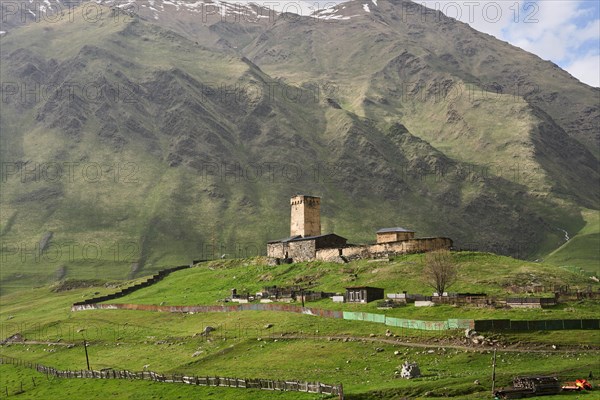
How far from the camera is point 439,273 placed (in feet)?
362

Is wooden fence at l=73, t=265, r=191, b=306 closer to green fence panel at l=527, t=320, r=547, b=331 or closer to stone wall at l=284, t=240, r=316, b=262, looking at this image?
stone wall at l=284, t=240, r=316, b=262

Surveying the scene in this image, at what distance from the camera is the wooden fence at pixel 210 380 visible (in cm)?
7019

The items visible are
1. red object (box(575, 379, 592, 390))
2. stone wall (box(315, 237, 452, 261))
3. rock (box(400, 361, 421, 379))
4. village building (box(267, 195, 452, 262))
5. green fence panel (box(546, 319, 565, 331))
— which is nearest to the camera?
red object (box(575, 379, 592, 390))

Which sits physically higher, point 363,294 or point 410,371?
point 363,294

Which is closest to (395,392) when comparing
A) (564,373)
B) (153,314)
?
(564,373)

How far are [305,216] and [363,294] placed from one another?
67.0 metres

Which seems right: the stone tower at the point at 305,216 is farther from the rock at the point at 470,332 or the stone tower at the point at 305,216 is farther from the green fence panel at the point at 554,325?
the green fence panel at the point at 554,325

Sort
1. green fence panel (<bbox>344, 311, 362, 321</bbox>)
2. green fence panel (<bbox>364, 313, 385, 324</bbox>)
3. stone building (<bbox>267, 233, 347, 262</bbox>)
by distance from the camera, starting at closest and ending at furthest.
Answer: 1. green fence panel (<bbox>364, 313, 385, 324</bbox>)
2. green fence panel (<bbox>344, 311, 362, 321</bbox>)
3. stone building (<bbox>267, 233, 347, 262</bbox>)

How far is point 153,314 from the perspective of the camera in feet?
420

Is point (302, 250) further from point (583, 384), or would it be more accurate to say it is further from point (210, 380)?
point (583, 384)

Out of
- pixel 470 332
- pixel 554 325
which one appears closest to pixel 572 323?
pixel 554 325

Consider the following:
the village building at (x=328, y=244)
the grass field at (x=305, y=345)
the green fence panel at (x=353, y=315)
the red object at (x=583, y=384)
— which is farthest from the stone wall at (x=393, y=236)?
the red object at (x=583, y=384)

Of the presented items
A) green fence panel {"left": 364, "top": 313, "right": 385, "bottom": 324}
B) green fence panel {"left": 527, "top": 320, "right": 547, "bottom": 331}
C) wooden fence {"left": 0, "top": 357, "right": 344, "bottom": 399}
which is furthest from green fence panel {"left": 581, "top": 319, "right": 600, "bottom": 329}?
wooden fence {"left": 0, "top": 357, "right": 344, "bottom": 399}

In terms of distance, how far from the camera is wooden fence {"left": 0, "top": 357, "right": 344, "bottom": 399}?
7019cm
